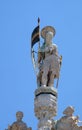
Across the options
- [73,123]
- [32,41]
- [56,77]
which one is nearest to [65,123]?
[73,123]

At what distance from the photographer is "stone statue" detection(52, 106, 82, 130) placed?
21.0 m

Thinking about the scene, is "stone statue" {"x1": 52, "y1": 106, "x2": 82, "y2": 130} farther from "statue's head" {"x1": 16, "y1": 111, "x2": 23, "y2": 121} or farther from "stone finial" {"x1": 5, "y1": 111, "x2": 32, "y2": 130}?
"statue's head" {"x1": 16, "y1": 111, "x2": 23, "y2": 121}

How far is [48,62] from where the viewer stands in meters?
22.5

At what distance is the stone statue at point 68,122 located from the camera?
20969mm

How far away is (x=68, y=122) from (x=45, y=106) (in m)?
0.97

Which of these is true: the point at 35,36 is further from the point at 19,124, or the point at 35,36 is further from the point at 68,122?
the point at 68,122

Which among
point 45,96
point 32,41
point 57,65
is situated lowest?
point 45,96

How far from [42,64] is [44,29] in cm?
179

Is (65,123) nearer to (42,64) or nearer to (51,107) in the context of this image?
(51,107)

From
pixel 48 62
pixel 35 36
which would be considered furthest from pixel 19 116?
pixel 35 36

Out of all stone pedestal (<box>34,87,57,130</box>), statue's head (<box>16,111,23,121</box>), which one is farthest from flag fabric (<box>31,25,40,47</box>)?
statue's head (<box>16,111,23,121</box>)

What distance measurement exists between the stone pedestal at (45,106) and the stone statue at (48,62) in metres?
0.41

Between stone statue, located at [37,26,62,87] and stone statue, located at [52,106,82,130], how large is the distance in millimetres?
1299

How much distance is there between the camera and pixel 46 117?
21.0 meters
